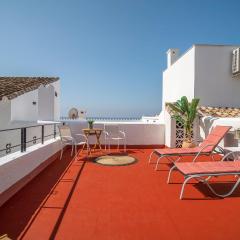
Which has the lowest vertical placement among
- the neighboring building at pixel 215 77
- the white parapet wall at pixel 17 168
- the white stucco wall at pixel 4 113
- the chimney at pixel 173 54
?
the white parapet wall at pixel 17 168

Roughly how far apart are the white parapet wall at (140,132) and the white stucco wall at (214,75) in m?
2.48

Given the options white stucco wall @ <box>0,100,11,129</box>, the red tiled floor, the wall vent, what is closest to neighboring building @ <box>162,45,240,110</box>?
the wall vent

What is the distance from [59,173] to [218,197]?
3743 mm

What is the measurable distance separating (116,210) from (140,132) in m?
7.22

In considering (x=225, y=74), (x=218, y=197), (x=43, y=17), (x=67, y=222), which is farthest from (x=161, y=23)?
(x=67, y=222)

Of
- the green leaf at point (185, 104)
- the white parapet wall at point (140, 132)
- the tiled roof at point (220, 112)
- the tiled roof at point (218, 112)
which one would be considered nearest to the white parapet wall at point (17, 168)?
the white parapet wall at point (140, 132)

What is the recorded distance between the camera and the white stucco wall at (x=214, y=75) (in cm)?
1088

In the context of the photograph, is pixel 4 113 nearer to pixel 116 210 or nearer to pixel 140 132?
pixel 140 132

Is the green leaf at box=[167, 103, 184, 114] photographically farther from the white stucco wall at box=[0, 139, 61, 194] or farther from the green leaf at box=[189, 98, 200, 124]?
the white stucco wall at box=[0, 139, 61, 194]

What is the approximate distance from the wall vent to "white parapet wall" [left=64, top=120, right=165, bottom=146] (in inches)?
159

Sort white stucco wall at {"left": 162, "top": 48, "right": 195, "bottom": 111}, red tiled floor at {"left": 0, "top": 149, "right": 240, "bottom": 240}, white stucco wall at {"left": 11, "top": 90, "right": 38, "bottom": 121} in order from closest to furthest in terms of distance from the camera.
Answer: red tiled floor at {"left": 0, "top": 149, "right": 240, "bottom": 240}
white stucco wall at {"left": 11, "top": 90, "right": 38, "bottom": 121}
white stucco wall at {"left": 162, "top": 48, "right": 195, "bottom": 111}

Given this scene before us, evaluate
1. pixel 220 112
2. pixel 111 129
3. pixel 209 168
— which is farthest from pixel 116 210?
pixel 220 112

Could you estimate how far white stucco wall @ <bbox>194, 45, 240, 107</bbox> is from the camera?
10.9 meters

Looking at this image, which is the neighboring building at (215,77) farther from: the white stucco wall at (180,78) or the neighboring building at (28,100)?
the neighboring building at (28,100)
